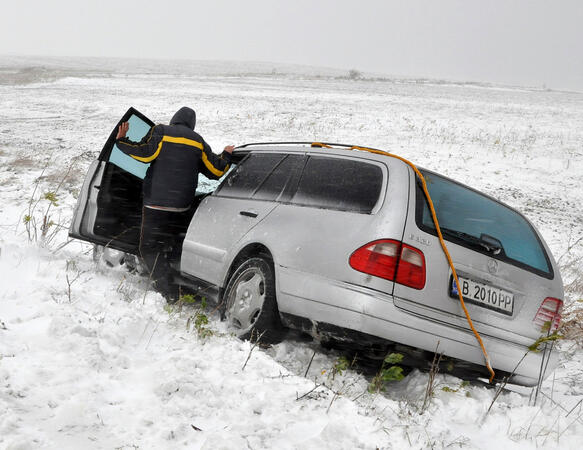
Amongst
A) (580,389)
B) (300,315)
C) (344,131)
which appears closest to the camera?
(300,315)

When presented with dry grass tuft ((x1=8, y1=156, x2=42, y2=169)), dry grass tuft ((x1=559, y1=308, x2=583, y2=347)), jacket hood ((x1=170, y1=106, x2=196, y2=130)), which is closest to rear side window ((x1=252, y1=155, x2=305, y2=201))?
jacket hood ((x1=170, y1=106, x2=196, y2=130))

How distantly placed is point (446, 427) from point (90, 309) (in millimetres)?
2473

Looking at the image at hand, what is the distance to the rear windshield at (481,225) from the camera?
320 cm

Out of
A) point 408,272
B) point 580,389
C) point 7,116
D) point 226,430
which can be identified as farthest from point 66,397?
point 7,116

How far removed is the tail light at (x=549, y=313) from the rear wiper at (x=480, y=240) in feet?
1.74

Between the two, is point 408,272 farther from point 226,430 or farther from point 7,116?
point 7,116

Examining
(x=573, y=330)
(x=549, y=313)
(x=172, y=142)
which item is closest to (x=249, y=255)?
(x=172, y=142)

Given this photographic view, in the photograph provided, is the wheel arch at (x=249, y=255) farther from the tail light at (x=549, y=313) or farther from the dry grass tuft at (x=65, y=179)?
the dry grass tuft at (x=65, y=179)

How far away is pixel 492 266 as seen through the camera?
3.21m

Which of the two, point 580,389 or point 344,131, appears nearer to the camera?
point 580,389

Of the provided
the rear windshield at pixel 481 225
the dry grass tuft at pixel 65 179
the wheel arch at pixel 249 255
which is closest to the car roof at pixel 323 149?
the rear windshield at pixel 481 225

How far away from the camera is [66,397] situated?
2.49 metres

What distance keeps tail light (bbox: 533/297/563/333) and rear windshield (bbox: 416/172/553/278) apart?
7.7 inches

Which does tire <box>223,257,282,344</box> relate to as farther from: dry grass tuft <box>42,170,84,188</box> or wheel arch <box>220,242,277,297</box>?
dry grass tuft <box>42,170,84,188</box>
